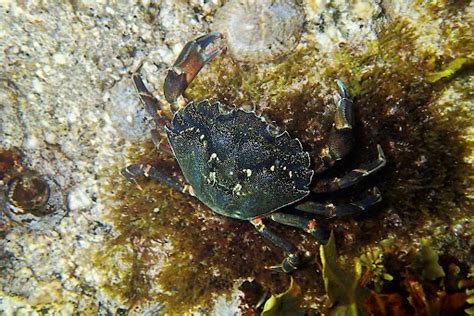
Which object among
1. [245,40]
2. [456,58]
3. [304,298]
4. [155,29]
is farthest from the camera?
[155,29]

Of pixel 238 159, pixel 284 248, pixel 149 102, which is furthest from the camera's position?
pixel 149 102

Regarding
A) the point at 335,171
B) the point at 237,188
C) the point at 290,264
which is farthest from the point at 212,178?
the point at 335,171

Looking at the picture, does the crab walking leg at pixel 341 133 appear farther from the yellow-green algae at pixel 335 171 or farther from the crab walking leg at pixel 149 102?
the crab walking leg at pixel 149 102

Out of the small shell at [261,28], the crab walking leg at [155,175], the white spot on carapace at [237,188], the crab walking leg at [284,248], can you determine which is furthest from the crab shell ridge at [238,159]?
the small shell at [261,28]

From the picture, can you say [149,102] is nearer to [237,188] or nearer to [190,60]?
[190,60]

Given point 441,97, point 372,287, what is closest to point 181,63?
point 441,97

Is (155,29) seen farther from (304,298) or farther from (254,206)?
(304,298)

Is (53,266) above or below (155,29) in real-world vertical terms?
below
